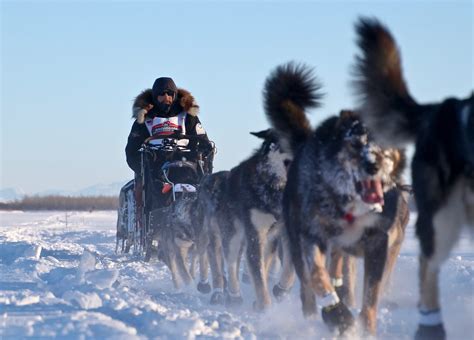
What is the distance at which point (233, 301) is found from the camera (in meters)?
7.70

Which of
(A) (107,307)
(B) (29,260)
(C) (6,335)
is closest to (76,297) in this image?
(A) (107,307)

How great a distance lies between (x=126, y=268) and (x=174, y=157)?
139 centimetres

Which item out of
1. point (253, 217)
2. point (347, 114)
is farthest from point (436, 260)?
point (253, 217)

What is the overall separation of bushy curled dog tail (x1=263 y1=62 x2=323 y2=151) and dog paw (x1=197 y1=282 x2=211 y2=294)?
8.29 feet

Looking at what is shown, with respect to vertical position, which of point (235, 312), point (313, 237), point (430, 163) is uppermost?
point (430, 163)

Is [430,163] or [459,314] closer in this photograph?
[430,163]

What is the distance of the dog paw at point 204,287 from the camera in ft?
29.0

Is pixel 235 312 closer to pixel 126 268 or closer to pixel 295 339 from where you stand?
pixel 295 339

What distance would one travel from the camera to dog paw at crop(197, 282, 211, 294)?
8828 millimetres

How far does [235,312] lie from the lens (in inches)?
279

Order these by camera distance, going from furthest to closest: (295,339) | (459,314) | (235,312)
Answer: (235,312) → (459,314) → (295,339)

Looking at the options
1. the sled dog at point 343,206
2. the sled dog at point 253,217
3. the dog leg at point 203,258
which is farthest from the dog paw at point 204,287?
the sled dog at point 343,206

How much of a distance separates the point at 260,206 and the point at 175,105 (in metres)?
3.51

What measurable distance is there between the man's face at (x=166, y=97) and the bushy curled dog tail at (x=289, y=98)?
11.9 feet
